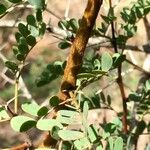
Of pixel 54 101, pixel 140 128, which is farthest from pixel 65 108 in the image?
pixel 140 128

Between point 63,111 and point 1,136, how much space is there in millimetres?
2661

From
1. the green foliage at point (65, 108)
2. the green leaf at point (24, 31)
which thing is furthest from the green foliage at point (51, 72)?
the green leaf at point (24, 31)

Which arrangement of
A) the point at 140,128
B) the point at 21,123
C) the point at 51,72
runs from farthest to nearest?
Result: 1. the point at 140,128
2. the point at 51,72
3. the point at 21,123

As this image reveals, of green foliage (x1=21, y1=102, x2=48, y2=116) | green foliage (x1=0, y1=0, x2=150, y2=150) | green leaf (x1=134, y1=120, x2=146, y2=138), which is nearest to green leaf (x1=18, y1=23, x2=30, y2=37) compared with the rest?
green foliage (x1=0, y1=0, x2=150, y2=150)

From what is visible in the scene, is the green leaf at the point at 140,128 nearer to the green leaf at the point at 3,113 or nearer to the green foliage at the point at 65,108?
the green foliage at the point at 65,108

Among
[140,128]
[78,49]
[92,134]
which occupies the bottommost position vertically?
[140,128]

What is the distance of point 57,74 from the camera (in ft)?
2.86

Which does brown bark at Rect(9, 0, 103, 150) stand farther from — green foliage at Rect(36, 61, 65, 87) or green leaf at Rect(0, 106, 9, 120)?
green foliage at Rect(36, 61, 65, 87)

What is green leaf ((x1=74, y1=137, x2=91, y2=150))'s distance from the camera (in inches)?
23.7

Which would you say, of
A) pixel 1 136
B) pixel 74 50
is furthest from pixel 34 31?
pixel 1 136

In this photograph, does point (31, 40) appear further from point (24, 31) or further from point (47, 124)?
point (47, 124)

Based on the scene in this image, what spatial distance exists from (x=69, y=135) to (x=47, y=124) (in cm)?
3

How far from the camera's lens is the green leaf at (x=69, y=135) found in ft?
1.94

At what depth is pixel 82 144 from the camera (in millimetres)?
604
